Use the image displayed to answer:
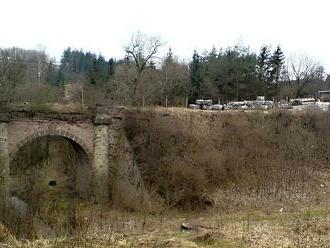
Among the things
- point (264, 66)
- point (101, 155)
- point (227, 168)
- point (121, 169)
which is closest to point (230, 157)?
point (227, 168)

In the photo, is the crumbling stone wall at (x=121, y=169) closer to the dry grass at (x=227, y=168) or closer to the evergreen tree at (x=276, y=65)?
the dry grass at (x=227, y=168)

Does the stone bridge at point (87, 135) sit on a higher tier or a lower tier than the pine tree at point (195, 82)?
lower

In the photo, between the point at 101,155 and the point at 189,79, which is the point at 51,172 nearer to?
the point at 101,155

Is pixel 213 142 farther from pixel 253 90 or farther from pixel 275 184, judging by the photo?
pixel 253 90

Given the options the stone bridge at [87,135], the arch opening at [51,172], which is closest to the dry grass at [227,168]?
the stone bridge at [87,135]

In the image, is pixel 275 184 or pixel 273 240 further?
pixel 275 184

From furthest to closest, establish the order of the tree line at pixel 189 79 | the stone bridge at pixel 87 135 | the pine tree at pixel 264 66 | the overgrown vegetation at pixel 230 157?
the pine tree at pixel 264 66
the tree line at pixel 189 79
the overgrown vegetation at pixel 230 157
the stone bridge at pixel 87 135

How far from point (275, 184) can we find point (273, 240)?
1336cm

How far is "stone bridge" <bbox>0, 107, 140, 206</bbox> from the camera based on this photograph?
22281 mm

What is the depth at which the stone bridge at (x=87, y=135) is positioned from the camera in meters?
22.3

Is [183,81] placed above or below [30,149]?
above

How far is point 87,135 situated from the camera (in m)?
24.1

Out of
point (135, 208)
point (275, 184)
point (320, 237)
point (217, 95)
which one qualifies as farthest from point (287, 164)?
point (217, 95)

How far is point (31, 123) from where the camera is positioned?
2264 cm
